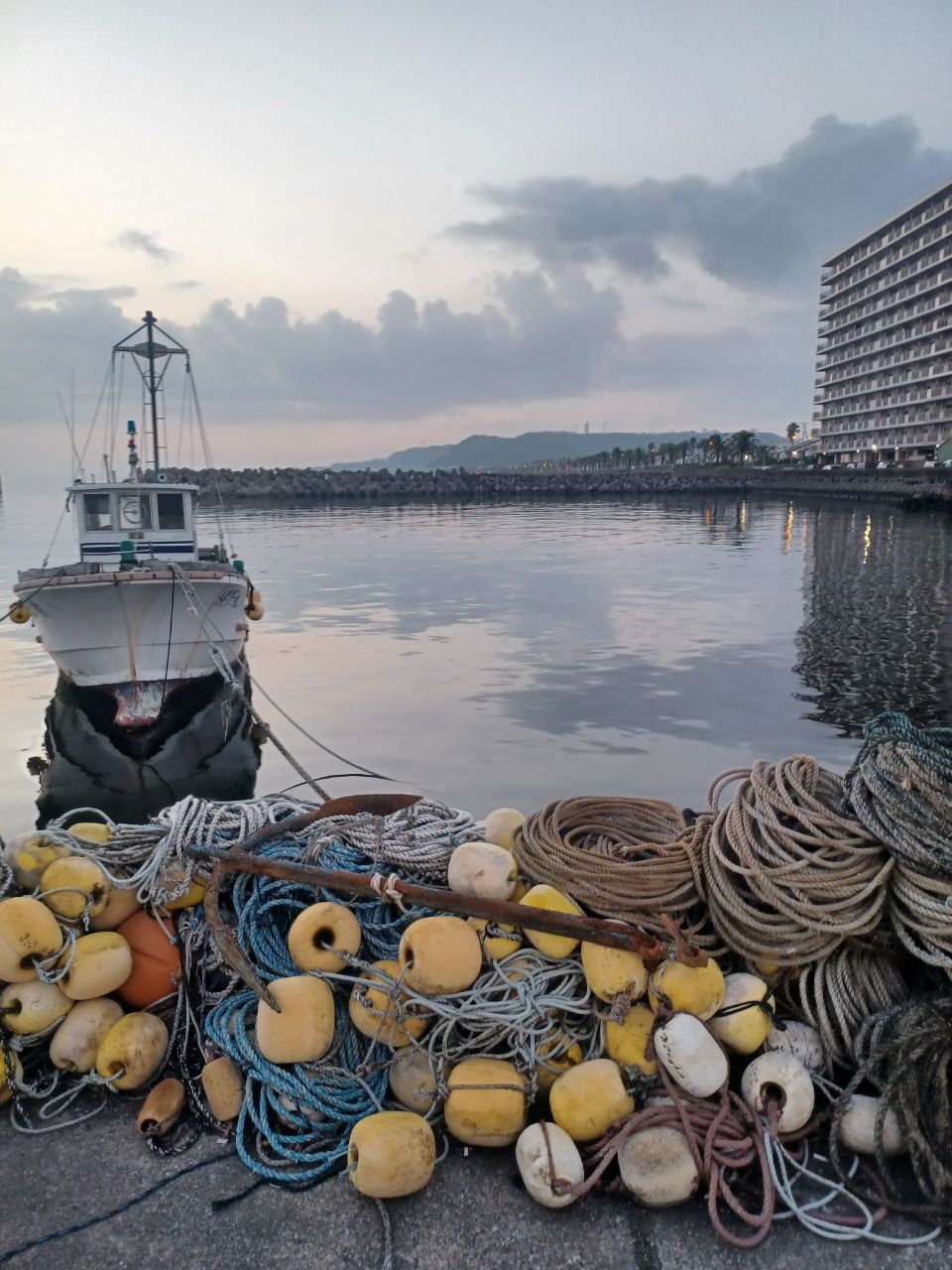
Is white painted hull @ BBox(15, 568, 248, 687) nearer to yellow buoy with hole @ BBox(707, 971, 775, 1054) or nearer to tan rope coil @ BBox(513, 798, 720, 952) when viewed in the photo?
tan rope coil @ BBox(513, 798, 720, 952)

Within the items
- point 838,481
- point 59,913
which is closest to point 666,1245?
point 59,913

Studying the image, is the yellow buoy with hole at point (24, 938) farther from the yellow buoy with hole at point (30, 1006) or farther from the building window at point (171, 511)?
the building window at point (171, 511)

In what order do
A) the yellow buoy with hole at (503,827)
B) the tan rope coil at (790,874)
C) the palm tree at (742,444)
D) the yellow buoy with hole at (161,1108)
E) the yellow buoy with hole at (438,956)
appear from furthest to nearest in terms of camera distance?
the palm tree at (742,444)
the yellow buoy with hole at (503,827)
the tan rope coil at (790,874)
the yellow buoy with hole at (438,956)
the yellow buoy with hole at (161,1108)

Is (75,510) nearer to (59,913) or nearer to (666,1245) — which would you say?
(59,913)

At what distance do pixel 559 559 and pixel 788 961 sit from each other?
30.9 metres

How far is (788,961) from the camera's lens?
123 inches

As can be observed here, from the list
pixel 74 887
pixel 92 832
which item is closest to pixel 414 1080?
pixel 74 887

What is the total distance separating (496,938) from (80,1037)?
1641mm

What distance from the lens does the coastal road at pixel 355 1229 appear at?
239cm

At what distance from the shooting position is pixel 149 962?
3.43 metres

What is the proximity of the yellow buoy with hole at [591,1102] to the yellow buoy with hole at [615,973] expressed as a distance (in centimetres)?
24

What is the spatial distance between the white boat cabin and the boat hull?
198 cm

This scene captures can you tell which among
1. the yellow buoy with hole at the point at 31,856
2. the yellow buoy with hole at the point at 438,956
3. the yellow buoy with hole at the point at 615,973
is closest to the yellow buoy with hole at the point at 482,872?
the yellow buoy with hole at the point at 438,956

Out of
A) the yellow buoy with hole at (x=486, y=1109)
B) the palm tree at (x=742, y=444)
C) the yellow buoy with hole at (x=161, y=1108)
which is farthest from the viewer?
the palm tree at (x=742, y=444)
